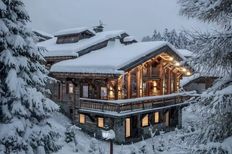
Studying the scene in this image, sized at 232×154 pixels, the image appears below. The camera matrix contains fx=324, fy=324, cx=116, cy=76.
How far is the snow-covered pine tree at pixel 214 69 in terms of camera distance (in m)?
8.08

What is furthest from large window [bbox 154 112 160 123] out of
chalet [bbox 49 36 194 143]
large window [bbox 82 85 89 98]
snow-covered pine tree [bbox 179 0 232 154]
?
snow-covered pine tree [bbox 179 0 232 154]

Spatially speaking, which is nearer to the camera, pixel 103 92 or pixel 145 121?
pixel 103 92

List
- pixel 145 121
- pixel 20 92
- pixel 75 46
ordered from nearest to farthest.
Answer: pixel 20 92 < pixel 145 121 < pixel 75 46

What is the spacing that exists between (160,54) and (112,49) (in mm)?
5623

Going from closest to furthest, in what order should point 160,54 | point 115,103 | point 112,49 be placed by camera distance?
point 115,103 → point 160,54 → point 112,49

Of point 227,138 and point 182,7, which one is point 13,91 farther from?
point 227,138

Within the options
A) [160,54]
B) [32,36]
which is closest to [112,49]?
[160,54]

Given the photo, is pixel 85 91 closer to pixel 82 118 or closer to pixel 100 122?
pixel 82 118

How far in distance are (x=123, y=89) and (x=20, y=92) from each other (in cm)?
1859

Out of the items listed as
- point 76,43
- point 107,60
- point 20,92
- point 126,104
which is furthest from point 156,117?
point 20,92

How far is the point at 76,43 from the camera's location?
123 ft

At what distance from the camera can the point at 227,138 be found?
26.7 ft

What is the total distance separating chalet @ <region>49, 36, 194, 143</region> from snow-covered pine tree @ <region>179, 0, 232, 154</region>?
18509 mm

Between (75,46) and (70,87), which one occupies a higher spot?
(75,46)
